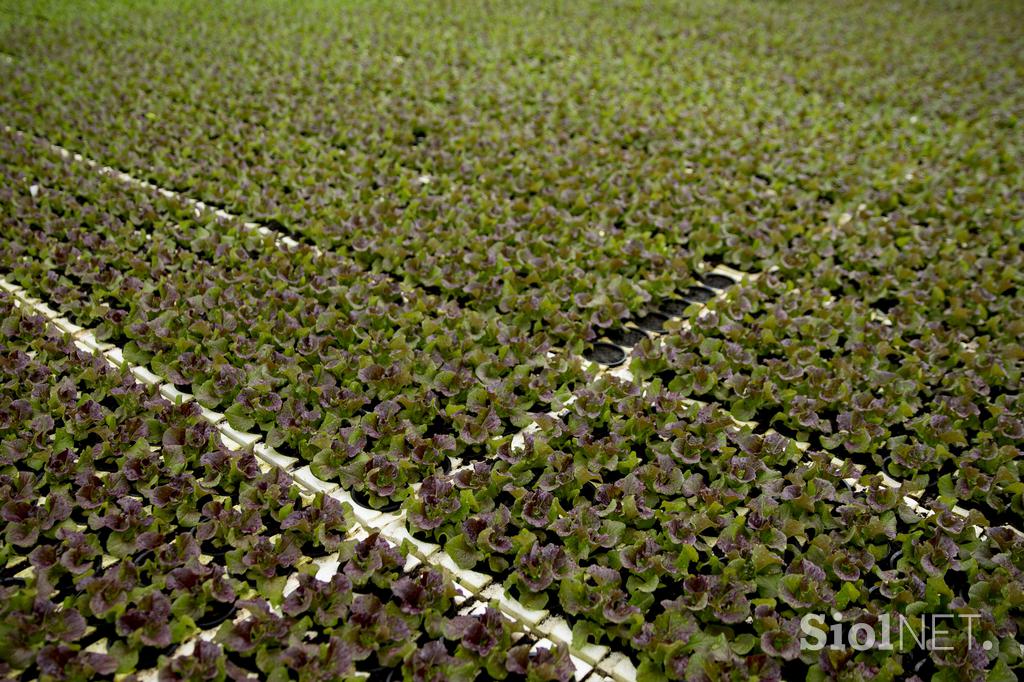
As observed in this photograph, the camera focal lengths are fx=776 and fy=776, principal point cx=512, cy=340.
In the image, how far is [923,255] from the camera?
4547 mm

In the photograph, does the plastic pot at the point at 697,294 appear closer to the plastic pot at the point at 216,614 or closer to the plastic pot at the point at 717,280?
the plastic pot at the point at 717,280

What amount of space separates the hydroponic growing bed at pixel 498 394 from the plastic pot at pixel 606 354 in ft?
0.08

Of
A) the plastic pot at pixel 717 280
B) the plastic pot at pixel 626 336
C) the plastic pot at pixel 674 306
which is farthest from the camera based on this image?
the plastic pot at pixel 717 280

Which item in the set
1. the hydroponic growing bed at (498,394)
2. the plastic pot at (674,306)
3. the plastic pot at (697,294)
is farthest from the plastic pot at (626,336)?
the plastic pot at (697,294)

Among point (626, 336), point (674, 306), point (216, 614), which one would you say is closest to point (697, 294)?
point (674, 306)

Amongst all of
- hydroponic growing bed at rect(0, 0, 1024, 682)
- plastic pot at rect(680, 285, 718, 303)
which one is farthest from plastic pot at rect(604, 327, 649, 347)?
plastic pot at rect(680, 285, 718, 303)

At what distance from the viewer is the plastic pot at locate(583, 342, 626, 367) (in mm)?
3555

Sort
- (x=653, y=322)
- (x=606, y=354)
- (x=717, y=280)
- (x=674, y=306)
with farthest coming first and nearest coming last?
(x=717, y=280), (x=674, y=306), (x=653, y=322), (x=606, y=354)

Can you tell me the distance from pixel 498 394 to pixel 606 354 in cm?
74

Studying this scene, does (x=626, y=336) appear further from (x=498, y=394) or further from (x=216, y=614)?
(x=216, y=614)

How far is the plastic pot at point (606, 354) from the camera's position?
11.7 ft

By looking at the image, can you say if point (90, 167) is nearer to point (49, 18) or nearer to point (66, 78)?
point (66, 78)

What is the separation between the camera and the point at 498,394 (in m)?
3.08

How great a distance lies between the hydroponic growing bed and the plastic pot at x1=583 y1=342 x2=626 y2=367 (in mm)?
25
